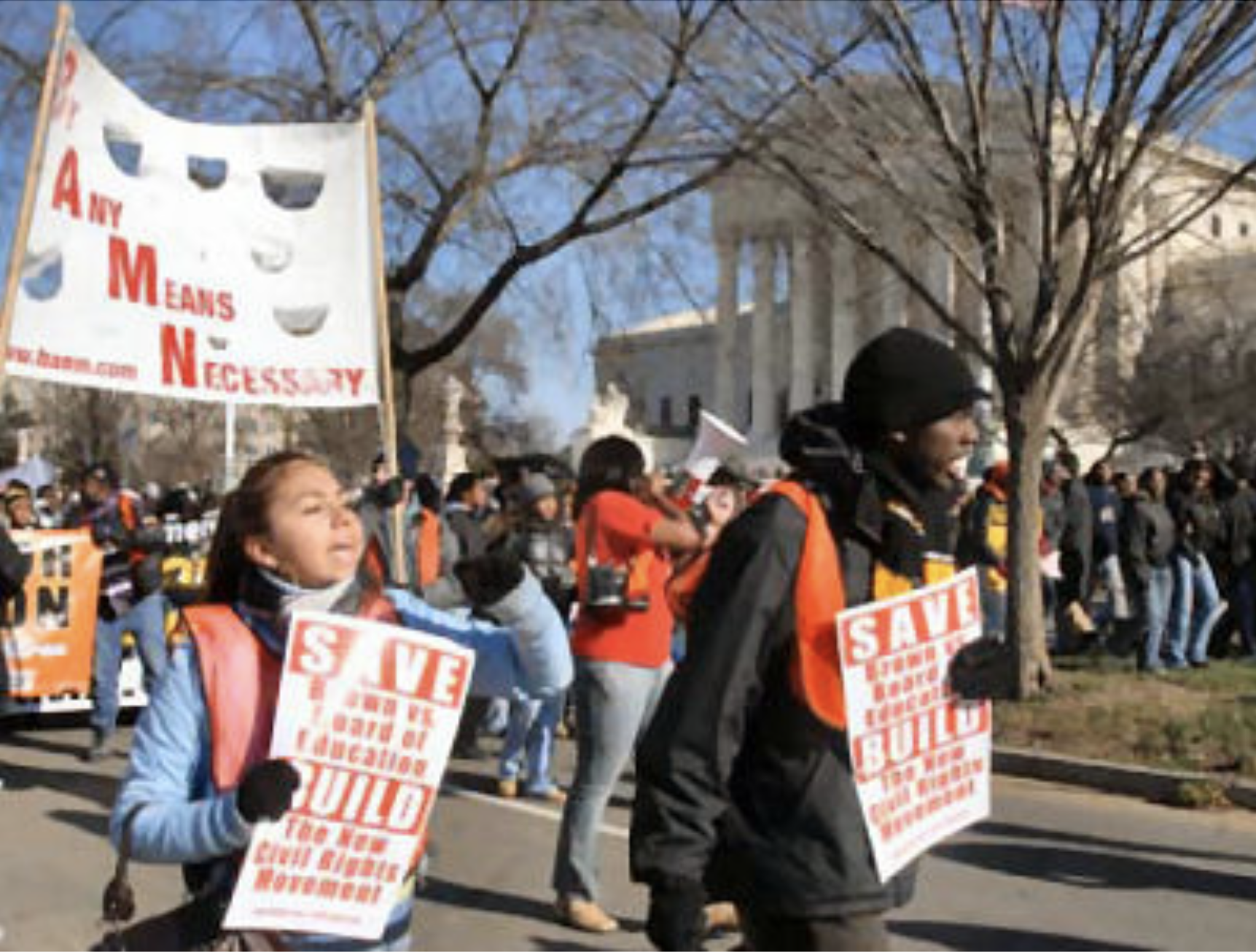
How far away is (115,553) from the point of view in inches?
417

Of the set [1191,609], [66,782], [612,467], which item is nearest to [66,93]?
[612,467]

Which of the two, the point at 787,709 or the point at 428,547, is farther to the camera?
the point at 428,547

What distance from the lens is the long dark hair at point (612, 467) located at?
243 inches

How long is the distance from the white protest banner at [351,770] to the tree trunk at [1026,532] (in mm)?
8671

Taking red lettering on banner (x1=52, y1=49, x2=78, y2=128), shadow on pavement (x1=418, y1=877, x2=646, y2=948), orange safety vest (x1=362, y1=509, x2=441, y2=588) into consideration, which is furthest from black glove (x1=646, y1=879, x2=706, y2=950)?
orange safety vest (x1=362, y1=509, x2=441, y2=588)

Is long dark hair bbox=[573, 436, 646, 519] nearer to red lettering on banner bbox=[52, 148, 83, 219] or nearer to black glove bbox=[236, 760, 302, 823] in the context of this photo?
red lettering on banner bbox=[52, 148, 83, 219]

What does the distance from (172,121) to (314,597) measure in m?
4.57

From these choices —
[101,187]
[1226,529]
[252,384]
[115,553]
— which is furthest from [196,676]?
[1226,529]

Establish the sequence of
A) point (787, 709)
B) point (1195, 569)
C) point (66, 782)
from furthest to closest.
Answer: point (1195, 569), point (66, 782), point (787, 709)

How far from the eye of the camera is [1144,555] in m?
12.9

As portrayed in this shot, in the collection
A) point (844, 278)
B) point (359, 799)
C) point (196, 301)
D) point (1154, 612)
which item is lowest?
point (1154, 612)

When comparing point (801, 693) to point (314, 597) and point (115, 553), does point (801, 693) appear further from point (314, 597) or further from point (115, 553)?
point (115, 553)

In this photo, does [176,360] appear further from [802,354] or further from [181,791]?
[802,354]

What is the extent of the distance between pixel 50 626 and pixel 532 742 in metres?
3.58
